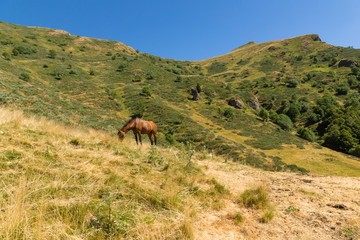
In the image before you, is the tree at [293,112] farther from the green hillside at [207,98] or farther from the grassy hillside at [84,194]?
the grassy hillside at [84,194]

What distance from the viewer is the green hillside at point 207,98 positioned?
26.2 metres

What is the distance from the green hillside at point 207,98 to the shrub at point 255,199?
580 inches

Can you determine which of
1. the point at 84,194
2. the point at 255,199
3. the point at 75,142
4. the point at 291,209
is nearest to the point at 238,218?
the point at 255,199

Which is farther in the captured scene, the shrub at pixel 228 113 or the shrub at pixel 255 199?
the shrub at pixel 228 113

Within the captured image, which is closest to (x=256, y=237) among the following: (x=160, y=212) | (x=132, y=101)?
(x=160, y=212)

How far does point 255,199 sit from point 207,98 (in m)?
54.8

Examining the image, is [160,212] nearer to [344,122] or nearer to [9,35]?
[344,122]

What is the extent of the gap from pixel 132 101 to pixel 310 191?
4553cm

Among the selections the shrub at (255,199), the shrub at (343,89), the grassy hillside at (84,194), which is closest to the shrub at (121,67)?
the grassy hillside at (84,194)

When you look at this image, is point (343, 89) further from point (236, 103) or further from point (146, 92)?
point (146, 92)

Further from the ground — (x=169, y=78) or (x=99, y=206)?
(x=169, y=78)

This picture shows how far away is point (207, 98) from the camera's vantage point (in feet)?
187

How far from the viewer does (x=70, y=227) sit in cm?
209

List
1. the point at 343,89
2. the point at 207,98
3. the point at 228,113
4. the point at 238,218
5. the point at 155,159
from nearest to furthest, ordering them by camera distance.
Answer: the point at 238,218 < the point at 155,159 < the point at 228,113 < the point at 207,98 < the point at 343,89
